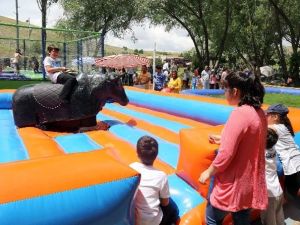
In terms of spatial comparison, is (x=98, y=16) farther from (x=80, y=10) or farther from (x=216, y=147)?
(x=216, y=147)

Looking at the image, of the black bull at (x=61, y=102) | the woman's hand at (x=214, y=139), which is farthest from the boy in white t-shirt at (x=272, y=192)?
the black bull at (x=61, y=102)

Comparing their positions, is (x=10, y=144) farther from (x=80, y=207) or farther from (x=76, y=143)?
(x=80, y=207)

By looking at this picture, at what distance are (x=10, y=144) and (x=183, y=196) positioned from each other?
219 cm

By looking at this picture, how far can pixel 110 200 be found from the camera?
7.29ft

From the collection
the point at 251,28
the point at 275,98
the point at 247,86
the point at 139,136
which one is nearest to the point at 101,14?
the point at 251,28

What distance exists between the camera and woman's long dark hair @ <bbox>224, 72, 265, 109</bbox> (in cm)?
218

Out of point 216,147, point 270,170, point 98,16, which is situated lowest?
point 270,170

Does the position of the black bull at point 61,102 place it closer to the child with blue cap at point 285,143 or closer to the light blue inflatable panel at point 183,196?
the light blue inflatable panel at point 183,196

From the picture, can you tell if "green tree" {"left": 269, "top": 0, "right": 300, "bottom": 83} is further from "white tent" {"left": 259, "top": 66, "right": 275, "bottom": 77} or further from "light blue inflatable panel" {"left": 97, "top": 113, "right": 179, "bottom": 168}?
"light blue inflatable panel" {"left": 97, "top": 113, "right": 179, "bottom": 168}

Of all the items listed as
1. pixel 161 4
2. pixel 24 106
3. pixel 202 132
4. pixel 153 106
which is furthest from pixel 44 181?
pixel 161 4

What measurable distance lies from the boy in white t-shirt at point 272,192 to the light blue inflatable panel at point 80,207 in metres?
1.16

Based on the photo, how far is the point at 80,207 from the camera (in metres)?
2.13

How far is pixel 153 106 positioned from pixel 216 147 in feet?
12.8

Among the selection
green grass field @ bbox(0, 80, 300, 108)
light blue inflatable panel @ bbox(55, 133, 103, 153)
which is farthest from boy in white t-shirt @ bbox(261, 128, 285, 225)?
green grass field @ bbox(0, 80, 300, 108)
